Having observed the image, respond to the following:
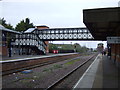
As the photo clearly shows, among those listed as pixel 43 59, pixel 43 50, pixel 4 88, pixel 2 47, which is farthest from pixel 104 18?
pixel 43 50

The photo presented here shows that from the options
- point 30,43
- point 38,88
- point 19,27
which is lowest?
point 38,88

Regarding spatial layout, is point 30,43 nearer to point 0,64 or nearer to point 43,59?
point 43,59

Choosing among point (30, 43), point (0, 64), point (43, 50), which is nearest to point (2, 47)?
point (30, 43)

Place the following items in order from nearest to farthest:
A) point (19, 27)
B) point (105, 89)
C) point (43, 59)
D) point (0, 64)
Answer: point (105, 89) → point (0, 64) → point (43, 59) → point (19, 27)

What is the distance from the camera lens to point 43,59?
82.0 ft

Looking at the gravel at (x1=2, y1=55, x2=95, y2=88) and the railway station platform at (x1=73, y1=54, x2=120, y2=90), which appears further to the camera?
the gravel at (x1=2, y1=55, x2=95, y2=88)

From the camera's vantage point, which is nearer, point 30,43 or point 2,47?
point 2,47

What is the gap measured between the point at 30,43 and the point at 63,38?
9.32 m

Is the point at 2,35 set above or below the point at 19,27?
below

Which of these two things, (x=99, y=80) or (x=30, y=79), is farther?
(x=30, y=79)

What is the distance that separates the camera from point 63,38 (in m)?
45.8

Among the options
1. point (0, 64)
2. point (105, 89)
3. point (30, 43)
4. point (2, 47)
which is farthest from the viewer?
point (30, 43)

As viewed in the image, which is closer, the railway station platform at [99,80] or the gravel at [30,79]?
the railway station platform at [99,80]

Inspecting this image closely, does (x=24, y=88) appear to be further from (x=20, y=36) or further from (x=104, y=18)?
(x=20, y=36)
